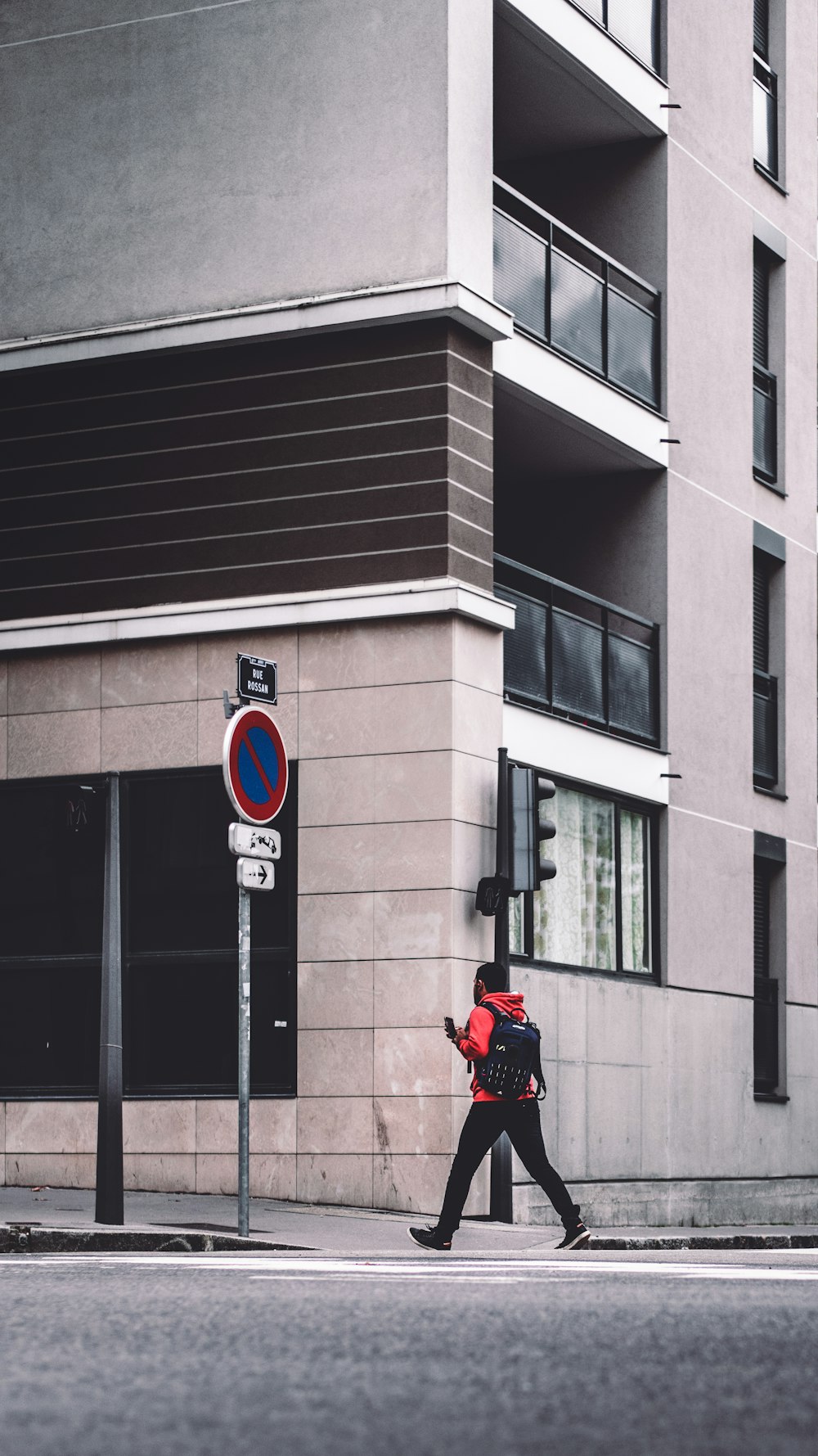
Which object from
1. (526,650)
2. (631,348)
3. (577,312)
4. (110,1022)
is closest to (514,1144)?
(110,1022)

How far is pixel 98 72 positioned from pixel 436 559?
545cm

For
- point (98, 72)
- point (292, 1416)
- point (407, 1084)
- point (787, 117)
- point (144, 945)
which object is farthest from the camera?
point (787, 117)

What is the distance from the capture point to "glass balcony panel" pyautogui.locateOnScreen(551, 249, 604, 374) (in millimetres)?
19375

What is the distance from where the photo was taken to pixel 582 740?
19.0m

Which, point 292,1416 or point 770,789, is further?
point 770,789

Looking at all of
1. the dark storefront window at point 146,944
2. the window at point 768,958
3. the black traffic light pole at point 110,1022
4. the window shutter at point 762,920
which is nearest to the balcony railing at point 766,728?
the window at point 768,958

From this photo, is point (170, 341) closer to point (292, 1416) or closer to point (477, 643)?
point (477, 643)

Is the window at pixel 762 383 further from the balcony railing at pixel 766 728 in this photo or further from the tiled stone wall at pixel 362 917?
the tiled stone wall at pixel 362 917

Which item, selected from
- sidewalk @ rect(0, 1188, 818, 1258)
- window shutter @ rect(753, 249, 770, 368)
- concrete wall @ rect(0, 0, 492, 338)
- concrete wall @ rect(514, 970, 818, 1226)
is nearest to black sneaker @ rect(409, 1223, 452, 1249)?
sidewalk @ rect(0, 1188, 818, 1258)

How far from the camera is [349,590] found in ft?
55.0

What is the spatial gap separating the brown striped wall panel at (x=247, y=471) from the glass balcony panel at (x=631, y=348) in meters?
3.05

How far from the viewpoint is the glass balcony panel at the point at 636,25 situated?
811 inches

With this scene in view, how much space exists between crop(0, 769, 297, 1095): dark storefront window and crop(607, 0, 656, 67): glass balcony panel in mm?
8275

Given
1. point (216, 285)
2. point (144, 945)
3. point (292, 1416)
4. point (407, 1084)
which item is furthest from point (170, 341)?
point (292, 1416)
